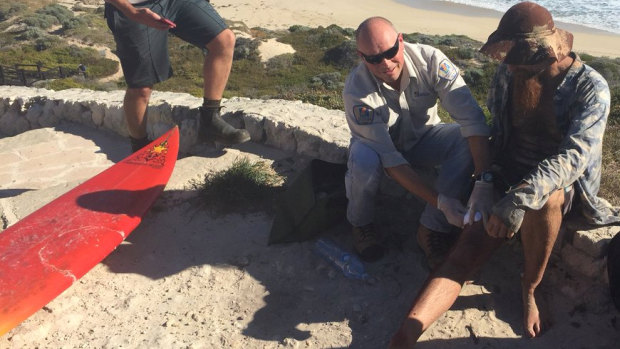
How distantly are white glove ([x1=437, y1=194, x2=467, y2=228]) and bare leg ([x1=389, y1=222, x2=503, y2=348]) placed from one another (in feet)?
0.22

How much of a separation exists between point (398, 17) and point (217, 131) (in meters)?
25.6

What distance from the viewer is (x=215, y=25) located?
4.44m

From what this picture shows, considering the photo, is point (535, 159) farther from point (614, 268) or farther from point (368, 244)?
point (368, 244)

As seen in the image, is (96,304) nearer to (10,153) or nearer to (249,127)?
(249,127)

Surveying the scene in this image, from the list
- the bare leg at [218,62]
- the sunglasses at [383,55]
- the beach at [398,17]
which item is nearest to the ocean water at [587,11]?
the beach at [398,17]

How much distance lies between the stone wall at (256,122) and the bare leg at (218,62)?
465mm

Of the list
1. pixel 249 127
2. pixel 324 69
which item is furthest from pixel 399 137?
pixel 324 69

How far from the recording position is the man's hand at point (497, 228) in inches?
103

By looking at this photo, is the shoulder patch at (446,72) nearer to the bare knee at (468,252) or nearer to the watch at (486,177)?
the watch at (486,177)

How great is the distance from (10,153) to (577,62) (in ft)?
16.6

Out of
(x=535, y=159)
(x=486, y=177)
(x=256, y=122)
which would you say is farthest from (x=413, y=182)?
(x=256, y=122)

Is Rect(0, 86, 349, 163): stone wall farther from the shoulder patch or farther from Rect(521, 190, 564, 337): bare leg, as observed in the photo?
Rect(521, 190, 564, 337): bare leg

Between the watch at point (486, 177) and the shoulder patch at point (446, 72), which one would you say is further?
the shoulder patch at point (446, 72)

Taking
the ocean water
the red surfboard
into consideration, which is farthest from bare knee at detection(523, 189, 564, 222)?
the ocean water
